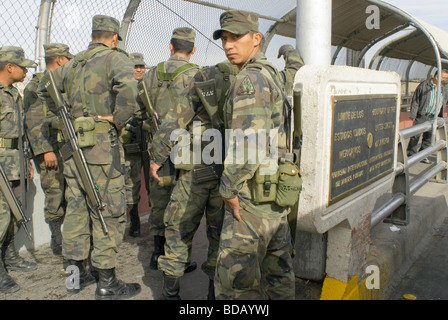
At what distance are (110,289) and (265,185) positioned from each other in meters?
1.52

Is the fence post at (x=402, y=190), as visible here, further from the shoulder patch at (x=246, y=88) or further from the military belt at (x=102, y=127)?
the military belt at (x=102, y=127)

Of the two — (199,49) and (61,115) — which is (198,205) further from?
(199,49)

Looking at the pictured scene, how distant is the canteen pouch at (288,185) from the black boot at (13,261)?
7.90 feet

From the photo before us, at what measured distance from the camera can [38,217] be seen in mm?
3713

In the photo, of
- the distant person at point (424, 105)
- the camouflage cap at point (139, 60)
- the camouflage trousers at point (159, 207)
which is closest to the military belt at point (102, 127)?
the camouflage trousers at point (159, 207)

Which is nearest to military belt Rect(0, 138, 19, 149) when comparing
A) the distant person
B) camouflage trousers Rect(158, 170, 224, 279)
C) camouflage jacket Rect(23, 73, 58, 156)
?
camouflage jacket Rect(23, 73, 58, 156)

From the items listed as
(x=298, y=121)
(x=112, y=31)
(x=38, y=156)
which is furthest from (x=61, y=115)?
(x=298, y=121)

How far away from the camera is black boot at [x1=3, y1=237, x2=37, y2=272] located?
325 cm

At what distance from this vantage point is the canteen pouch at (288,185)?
6.43 ft

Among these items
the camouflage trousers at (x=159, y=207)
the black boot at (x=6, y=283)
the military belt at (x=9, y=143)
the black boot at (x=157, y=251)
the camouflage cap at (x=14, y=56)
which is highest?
the camouflage cap at (x=14, y=56)

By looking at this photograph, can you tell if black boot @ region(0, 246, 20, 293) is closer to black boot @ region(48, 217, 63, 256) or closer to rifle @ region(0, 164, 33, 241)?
rifle @ region(0, 164, 33, 241)

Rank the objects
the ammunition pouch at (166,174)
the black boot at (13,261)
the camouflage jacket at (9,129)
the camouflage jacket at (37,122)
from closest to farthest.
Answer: the ammunition pouch at (166,174)
the camouflage jacket at (9,129)
the black boot at (13,261)
the camouflage jacket at (37,122)

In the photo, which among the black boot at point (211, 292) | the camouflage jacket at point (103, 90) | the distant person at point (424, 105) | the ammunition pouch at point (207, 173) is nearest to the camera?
the ammunition pouch at point (207, 173)

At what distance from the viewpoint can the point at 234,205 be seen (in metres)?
2.00
